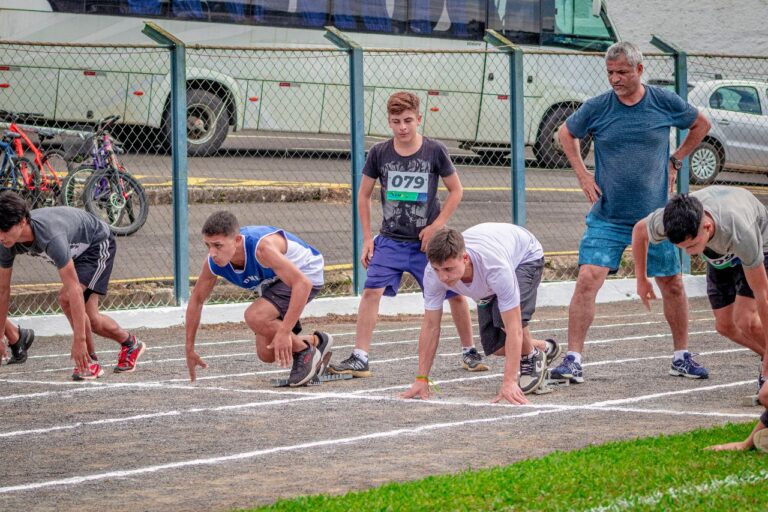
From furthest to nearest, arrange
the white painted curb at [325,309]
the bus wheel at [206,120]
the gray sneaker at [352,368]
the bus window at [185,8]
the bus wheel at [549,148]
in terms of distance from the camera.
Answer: the bus window at [185,8] → the bus wheel at [549,148] → the bus wheel at [206,120] → the white painted curb at [325,309] → the gray sneaker at [352,368]

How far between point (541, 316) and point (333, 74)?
9.15 meters

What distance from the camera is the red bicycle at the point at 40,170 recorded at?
48.9 ft

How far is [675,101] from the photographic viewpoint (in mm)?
9336

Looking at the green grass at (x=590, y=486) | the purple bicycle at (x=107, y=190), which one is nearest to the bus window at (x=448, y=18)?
the purple bicycle at (x=107, y=190)

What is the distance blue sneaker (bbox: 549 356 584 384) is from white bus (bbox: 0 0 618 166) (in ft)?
24.0

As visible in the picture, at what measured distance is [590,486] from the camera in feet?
18.9

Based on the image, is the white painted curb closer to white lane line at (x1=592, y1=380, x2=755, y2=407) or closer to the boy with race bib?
the boy with race bib

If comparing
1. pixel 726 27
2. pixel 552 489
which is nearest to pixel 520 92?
pixel 552 489

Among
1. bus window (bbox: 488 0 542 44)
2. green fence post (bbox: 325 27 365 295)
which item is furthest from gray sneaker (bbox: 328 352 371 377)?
bus window (bbox: 488 0 542 44)

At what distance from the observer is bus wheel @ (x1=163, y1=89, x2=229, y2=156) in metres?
16.2

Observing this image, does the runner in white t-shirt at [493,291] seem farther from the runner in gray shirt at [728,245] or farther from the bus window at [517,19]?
the bus window at [517,19]

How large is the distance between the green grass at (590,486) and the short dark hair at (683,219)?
1.20m

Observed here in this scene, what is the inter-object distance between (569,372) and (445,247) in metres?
1.75

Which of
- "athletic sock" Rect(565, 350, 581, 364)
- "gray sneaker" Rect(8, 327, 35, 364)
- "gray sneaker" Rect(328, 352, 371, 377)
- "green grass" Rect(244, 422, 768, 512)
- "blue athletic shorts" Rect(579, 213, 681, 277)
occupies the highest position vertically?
"blue athletic shorts" Rect(579, 213, 681, 277)
